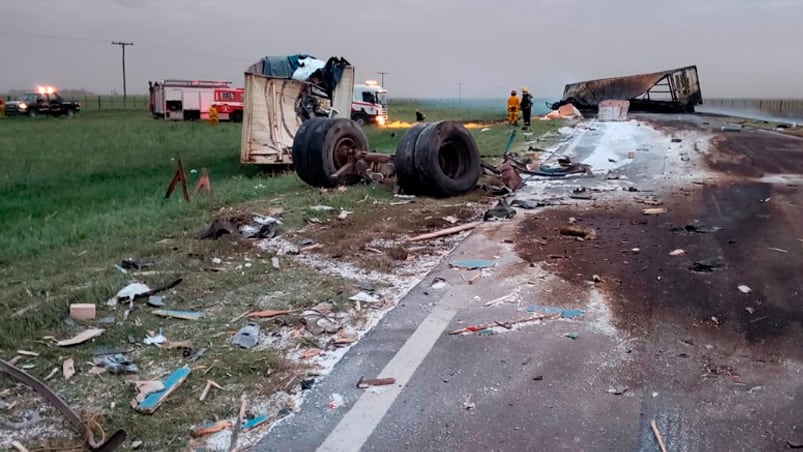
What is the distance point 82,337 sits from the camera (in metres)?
3.81

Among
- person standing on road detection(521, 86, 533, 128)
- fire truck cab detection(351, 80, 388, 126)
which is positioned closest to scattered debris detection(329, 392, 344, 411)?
person standing on road detection(521, 86, 533, 128)

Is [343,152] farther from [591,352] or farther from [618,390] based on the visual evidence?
[618,390]

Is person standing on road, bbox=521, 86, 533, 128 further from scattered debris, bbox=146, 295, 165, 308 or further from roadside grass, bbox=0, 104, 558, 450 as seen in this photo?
scattered debris, bbox=146, 295, 165, 308

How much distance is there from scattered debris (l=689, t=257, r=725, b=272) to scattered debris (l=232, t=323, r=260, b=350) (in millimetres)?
3656

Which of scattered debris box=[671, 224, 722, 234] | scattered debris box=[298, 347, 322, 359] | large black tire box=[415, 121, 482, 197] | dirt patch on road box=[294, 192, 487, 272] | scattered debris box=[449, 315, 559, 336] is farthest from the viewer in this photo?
large black tire box=[415, 121, 482, 197]

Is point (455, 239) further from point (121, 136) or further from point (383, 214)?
point (121, 136)

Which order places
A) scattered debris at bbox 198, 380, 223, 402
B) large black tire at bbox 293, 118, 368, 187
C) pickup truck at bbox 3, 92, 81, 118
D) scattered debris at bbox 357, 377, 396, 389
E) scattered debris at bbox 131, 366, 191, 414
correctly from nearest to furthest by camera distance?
scattered debris at bbox 131, 366, 191, 414 < scattered debris at bbox 198, 380, 223, 402 < scattered debris at bbox 357, 377, 396, 389 < large black tire at bbox 293, 118, 368, 187 < pickup truck at bbox 3, 92, 81, 118

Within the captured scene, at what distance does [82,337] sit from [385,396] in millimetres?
1987

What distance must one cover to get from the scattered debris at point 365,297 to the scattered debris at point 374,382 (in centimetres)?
123

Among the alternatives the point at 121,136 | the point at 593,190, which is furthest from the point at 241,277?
the point at 121,136

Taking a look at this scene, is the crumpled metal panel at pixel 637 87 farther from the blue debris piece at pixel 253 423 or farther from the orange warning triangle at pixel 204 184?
the blue debris piece at pixel 253 423

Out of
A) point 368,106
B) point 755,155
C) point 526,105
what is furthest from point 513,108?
point 755,155

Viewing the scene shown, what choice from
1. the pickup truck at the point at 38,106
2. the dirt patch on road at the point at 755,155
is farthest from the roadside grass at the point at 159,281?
the pickup truck at the point at 38,106

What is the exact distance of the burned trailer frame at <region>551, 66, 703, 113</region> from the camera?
33.2 metres
